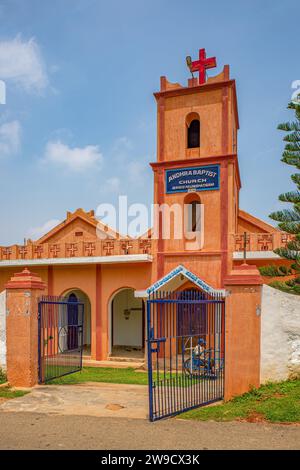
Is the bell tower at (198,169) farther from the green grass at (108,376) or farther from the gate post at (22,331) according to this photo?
the gate post at (22,331)

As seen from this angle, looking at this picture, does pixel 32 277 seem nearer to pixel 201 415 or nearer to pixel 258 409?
pixel 201 415

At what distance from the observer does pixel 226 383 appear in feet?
26.1

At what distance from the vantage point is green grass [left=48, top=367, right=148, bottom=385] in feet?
37.0

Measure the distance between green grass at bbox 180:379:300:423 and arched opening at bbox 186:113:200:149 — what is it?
10.1 meters

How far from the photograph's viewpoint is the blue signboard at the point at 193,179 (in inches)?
593

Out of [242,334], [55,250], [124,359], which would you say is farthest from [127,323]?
[242,334]

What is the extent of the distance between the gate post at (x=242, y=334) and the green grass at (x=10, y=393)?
4.24 meters

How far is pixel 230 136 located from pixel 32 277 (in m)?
8.89

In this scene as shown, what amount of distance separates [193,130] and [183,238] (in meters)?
4.16

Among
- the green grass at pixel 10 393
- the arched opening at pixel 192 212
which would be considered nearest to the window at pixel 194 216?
the arched opening at pixel 192 212

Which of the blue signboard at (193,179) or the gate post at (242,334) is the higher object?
the blue signboard at (193,179)

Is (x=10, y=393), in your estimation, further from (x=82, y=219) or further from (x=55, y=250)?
(x=82, y=219)

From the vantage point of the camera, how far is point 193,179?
15320 mm
